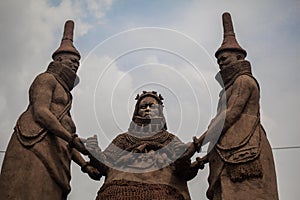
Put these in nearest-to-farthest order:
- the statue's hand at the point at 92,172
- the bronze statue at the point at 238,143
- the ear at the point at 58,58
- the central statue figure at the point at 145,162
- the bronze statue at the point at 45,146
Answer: the bronze statue at the point at 238,143
the bronze statue at the point at 45,146
the central statue figure at the point at 145,162
the statue's hand at the point at 92,172
the ear at the point at 58,58

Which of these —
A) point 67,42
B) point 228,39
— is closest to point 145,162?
point 228,39

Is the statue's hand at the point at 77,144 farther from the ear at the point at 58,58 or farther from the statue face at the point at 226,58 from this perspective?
the statue face at the point at 226,58

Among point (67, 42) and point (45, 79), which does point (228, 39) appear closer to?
point (67, 42)

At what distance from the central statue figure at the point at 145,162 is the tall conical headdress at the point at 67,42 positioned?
1778mm

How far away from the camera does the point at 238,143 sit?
8.26m

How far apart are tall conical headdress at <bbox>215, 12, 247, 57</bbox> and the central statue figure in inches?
67.2

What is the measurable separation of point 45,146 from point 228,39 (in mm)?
3948

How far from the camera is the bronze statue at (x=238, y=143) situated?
7961mm

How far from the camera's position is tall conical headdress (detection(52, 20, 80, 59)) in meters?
9.95

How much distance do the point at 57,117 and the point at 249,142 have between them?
11.1ft

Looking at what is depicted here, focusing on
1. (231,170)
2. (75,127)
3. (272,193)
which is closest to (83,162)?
(75,127)

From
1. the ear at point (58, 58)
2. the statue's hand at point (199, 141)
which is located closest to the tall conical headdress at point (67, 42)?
the ear at point (58, 58)

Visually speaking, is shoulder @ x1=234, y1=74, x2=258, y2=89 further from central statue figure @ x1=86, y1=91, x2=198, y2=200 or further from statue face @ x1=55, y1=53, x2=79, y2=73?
statue face @ x1=55, y1=53, x2=79, y2=73

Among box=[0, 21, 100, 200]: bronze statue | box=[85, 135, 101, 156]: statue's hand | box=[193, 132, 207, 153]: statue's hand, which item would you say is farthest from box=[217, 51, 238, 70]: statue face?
box=[0, 21, 100, 200]: bronze statue
